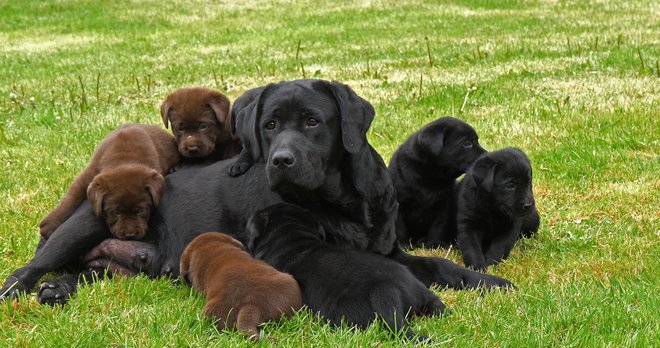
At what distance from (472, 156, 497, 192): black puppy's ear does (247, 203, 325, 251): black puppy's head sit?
5.16 ft

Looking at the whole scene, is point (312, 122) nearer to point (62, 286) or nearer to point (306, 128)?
point (306, 128)

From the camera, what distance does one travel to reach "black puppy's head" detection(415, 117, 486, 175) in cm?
680

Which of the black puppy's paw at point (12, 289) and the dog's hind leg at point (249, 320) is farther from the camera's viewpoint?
the black puppy's paw at point (12, 289)

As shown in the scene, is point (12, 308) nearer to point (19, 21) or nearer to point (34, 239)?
point (34, 239)

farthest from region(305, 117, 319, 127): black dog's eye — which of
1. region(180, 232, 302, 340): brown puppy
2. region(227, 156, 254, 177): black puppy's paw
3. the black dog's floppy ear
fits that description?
region(180, 232, 302, 340): brown puppy

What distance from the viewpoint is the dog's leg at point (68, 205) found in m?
5.90

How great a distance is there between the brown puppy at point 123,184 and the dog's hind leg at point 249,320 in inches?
67.3

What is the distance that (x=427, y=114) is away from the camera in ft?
34.1

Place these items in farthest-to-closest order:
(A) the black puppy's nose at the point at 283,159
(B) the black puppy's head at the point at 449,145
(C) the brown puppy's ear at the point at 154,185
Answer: (B) the black puppy's head at the point at 449,145 → (C) the brown puppy's ear at the point at 154,185 → (A) the black puppy's nose at the point at 283,159

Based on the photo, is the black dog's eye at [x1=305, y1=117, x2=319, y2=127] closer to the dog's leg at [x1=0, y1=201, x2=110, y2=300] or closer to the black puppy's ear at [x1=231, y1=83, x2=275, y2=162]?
the black puppy's ear at [x1=231, y1=83, x2=275, y2=162]

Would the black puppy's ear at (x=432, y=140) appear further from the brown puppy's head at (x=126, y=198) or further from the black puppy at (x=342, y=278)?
the brown puppy's head at (x=126, y=198)

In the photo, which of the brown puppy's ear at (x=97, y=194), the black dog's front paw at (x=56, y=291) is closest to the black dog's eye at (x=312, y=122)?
the brown puppy's ear at (x=97, y=194)

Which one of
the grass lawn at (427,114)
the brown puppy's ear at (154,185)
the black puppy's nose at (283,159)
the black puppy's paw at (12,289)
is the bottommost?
the grass lawn at (427,114)

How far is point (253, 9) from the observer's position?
91.8ft
